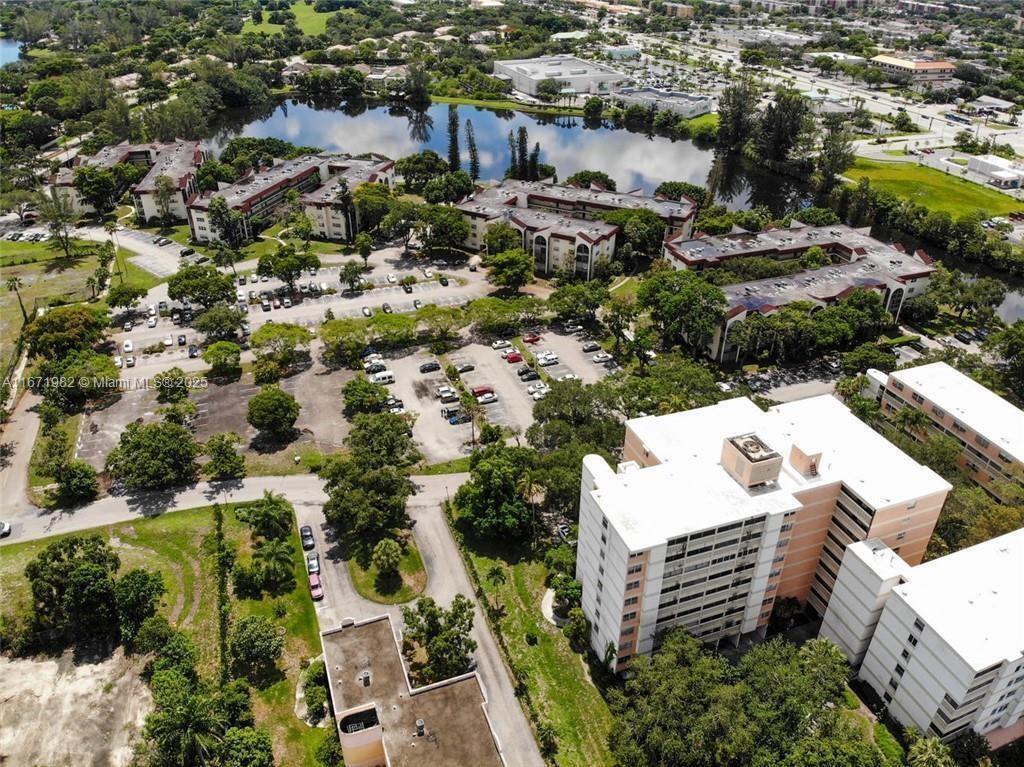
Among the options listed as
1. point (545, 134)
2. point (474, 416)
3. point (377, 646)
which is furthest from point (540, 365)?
point (545, 134)

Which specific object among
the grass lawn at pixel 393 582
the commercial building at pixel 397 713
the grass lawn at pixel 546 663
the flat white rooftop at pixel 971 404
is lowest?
the grass lawn at pixel 546 663

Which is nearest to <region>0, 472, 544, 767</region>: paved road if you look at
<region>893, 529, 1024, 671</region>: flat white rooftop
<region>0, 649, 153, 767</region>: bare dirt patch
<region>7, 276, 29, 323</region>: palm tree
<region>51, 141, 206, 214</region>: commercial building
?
<region>0, 649, 153, 767</region>: bare dirt patch

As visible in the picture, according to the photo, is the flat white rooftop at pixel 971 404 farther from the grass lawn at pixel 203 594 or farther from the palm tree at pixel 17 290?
the palm tree at pixel 17 290

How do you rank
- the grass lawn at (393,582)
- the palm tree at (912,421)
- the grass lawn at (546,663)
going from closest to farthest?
1. the grass lawn at (546,663)
2. the grass lawn at (393,582)
3. the palm tree at (912,421)

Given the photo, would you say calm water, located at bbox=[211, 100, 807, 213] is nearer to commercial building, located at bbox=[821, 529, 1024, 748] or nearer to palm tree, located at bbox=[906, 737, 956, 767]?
commercial building, located at bbox=[821, 529, 1024, 748]

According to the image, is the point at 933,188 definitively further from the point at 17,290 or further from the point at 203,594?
the point at 17,290

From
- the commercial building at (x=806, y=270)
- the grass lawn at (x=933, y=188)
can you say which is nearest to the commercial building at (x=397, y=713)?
the commercial building at (x=806, y=270)

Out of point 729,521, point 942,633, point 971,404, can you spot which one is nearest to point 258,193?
point 729,521
